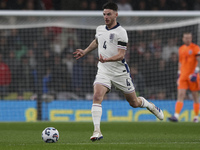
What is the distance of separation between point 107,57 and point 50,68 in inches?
310

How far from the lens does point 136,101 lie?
8336 millimetres

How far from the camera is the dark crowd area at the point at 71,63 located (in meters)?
15.2

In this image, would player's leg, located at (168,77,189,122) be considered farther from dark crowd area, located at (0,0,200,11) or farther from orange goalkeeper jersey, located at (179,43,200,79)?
dark crowd area, located at (0,0,200,11)

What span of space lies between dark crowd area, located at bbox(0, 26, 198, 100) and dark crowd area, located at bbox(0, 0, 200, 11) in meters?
2.62

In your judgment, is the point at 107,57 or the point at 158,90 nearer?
the point at 107,57

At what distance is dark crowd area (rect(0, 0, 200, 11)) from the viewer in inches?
714

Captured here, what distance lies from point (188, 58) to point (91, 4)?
269 inches

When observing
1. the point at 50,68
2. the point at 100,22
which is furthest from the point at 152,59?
the point at 50,68

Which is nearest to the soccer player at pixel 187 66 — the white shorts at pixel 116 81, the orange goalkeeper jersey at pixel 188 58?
the orange goalkeeper jersey at pixel 188 58

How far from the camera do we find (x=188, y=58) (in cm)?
1270

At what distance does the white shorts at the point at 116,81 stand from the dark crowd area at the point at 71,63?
719cm

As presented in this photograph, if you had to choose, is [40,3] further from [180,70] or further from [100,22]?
[180,70]

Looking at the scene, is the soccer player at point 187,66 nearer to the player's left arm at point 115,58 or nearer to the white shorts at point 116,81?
the white shorts at point 116,81

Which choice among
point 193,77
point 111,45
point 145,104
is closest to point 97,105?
point 111,45
